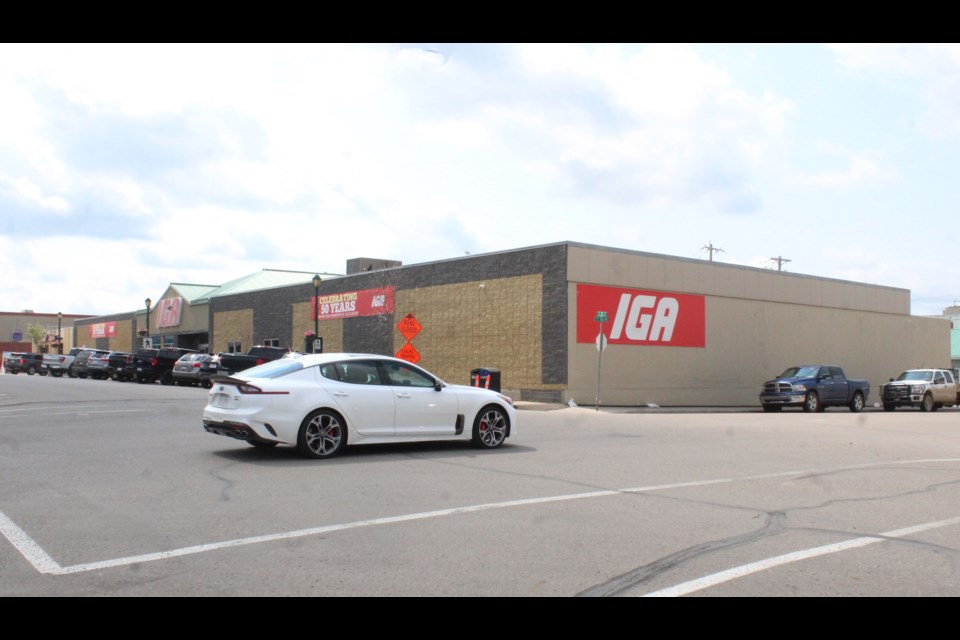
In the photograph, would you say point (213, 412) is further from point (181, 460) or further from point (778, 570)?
point (778, 570)

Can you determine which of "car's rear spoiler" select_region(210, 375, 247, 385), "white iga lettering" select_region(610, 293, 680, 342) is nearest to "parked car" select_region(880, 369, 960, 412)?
"white iga lettering" select_region(610, 293, 680, 342)

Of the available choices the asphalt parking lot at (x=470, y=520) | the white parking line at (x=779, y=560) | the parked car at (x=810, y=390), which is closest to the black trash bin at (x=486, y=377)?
the parked car at (x=810, y=390)

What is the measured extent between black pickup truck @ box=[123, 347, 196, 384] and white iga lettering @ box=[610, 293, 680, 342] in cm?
2496

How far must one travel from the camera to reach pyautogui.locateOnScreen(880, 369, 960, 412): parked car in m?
33.0

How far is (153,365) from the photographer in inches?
1721

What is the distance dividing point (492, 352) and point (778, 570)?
84.4ft

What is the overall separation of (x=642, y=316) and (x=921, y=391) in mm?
11791

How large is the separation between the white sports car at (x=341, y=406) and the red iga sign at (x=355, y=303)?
2389 centimetres

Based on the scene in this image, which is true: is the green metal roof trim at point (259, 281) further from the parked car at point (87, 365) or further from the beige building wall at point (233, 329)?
the parked car at point (87, 365)

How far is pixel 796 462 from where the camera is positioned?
1296 cm

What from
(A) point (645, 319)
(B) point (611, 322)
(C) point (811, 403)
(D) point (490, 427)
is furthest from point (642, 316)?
(D) point (490, 427)

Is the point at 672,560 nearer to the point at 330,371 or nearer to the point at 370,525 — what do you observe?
the point at 370,525
